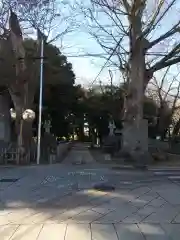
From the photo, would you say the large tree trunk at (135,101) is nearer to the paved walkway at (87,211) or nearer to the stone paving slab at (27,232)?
the paved walkway at (87,211)

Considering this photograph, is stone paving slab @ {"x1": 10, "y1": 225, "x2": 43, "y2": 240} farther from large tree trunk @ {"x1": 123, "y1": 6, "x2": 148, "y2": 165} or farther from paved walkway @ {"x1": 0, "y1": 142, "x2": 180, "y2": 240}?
large tree trunk @ {"x1": 123, "y1": 6, "x2": 148, "y2": 165}

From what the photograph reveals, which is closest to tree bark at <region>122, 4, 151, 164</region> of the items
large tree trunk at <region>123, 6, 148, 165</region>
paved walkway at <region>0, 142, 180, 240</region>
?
large tree trunk at <region>123, 6, 148, 165</region>

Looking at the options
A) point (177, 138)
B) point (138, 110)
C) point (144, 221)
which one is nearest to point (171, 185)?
point (144, 221)

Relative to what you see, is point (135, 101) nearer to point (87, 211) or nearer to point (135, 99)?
point (135, 99)

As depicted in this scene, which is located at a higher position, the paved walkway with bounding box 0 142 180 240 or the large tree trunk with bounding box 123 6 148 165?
the large tree trunk with bounding box 123 6 148 165

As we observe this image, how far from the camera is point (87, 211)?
27.2 ft

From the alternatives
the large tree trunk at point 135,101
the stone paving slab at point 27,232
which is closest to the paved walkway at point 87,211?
the stone paving slab at point 27,232

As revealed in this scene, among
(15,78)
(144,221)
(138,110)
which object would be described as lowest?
(144,221)

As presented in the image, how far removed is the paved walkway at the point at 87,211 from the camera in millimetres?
6922

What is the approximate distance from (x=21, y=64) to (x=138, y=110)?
6991 millimetres

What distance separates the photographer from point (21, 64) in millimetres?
21922

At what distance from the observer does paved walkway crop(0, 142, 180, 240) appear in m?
6.92

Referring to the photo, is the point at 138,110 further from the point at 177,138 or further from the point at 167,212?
the point at 177,138

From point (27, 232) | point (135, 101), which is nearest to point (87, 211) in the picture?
point (27, 232)
